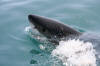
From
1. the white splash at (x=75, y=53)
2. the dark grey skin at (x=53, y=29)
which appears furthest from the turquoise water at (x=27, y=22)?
the dark grey skin at (x=53, y=29)

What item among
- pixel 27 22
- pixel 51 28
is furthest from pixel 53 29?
pixel 27 22

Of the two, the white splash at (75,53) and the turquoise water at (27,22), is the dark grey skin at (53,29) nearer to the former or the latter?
the white splash at (75,53)

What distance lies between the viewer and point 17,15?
1012 centimetres

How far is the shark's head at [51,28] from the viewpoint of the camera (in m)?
7.31

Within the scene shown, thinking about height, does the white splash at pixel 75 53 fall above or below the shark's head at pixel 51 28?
below

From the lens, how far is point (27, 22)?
31.2 feet

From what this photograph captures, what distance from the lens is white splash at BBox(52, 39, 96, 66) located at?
646 centimetres

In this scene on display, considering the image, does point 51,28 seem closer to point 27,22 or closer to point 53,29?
point 53,29

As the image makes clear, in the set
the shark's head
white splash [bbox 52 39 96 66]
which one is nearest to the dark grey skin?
the shark's head

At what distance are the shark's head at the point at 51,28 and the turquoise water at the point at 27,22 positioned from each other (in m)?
0.52

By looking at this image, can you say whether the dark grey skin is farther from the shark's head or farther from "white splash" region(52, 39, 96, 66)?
"white splash" region(52, 39, 96, 66)

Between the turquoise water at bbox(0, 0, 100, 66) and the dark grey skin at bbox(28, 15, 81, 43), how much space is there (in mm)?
481

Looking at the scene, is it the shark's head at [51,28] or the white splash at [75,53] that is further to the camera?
the shark's head at [51,28]

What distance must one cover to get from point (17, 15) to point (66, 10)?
1824 mm
